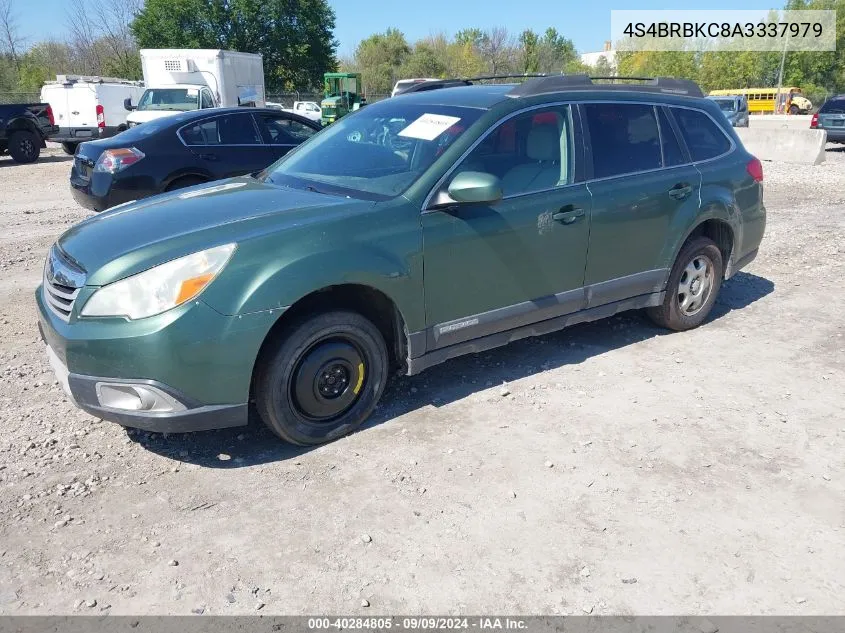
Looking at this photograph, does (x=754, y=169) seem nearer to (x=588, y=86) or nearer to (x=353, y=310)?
(x=588, y=86)

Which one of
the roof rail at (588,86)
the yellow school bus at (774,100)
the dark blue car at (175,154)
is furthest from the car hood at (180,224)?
the yellow school bus at (774,100)

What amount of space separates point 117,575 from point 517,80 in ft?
13.8

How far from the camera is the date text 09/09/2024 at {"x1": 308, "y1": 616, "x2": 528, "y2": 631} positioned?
8.38 feet

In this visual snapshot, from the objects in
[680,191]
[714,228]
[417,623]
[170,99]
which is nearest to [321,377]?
[417,623]

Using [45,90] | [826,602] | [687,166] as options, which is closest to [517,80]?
[687,166]

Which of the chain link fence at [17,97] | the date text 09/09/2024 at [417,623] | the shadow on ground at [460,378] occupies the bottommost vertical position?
the date text 09/09/2024 at [417,623]

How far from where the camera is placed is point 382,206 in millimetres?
3719

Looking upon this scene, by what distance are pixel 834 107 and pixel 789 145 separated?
4.32 m

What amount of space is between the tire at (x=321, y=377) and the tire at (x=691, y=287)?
2.50 metres

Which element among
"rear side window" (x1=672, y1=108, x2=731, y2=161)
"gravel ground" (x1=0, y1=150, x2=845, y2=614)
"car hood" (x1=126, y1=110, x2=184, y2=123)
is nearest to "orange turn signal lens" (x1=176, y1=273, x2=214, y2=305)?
"gravel ground" (x1=0, y1=150, x2=845, y2=614)

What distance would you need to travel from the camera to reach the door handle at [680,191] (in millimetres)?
4926

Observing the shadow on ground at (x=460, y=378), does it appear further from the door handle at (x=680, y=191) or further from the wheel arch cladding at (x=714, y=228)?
the door handle at (x=680, y=191)

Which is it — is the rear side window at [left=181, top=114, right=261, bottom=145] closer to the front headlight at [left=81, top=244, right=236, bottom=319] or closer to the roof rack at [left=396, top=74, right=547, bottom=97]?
the roof rack at [left=396, top=74, right=547, bottom=97]

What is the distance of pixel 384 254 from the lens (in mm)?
3646
